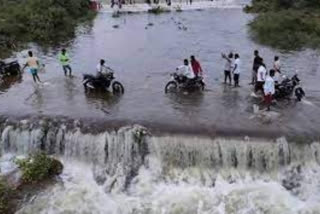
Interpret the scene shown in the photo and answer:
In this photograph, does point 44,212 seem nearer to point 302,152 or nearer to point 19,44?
point 302,152

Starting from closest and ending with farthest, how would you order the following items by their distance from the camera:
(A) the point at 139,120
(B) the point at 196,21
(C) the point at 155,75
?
1. (A) the point at 139,120
2. (C) the point at 155,75
3. (B) the point at 196,21

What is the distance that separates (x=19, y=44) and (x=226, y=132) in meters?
21.4

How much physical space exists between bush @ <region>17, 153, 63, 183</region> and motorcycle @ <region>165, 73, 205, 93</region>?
735cm

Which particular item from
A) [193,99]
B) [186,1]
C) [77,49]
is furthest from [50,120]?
[186,1]

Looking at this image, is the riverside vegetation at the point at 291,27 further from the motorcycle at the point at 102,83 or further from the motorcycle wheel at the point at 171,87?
the motorcycle at the point at 102,83

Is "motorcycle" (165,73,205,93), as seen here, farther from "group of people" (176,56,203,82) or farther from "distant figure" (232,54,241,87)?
"distant figure" (232,54,241,87)

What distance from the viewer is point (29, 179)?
64.7ft

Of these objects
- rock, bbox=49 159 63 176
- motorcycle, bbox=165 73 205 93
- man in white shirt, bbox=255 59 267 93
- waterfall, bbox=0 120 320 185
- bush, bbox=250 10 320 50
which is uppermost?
bush, bbox=250 10 320 50

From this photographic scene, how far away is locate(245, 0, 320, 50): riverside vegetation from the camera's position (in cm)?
3638

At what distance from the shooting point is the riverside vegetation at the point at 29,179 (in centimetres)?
1869

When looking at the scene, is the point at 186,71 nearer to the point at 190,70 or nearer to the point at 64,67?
the point at 190,70

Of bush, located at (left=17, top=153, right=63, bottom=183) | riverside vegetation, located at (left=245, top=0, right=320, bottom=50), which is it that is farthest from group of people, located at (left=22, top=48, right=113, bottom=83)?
riverside vegetation, located at (left=245, top=0, right=320, bottom=50)

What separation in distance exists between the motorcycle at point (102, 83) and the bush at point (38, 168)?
5.57 metres

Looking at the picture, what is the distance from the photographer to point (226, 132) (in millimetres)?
20656
